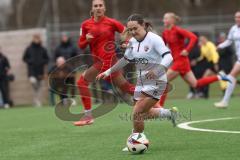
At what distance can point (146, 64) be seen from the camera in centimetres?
966

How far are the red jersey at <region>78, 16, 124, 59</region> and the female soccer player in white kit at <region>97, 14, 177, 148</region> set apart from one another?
360cm

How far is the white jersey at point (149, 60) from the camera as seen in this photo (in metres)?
9.40

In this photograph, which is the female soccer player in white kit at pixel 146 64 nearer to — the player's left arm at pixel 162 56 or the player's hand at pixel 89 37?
the player's left arm at pixel 162 56

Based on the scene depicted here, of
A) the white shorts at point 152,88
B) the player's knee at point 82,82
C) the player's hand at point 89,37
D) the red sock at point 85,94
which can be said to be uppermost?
the player's hand at point 89,37

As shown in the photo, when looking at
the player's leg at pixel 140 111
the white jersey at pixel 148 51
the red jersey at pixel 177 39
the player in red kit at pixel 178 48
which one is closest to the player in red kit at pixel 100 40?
the player in red kit at pixel 178 48

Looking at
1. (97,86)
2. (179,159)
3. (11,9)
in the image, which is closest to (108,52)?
(179,159)

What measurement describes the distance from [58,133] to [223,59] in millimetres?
13057

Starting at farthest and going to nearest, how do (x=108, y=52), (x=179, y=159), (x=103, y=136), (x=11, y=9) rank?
(x=11, y=9) < (x=108, y=52) < (x=103, y=136) < (x=179, y=159)

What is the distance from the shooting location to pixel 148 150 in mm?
9430

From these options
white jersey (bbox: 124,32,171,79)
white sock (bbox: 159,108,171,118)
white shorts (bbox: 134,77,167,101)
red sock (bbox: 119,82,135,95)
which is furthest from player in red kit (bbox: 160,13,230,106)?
white shorts (bbox: 134,77,167,101)

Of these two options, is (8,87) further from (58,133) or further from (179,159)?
(179,159)

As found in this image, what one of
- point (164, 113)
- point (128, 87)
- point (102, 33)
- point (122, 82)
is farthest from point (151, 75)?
point (102, 33)

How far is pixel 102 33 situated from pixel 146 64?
12.3 ft

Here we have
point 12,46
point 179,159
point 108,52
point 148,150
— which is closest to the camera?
point 179,159
